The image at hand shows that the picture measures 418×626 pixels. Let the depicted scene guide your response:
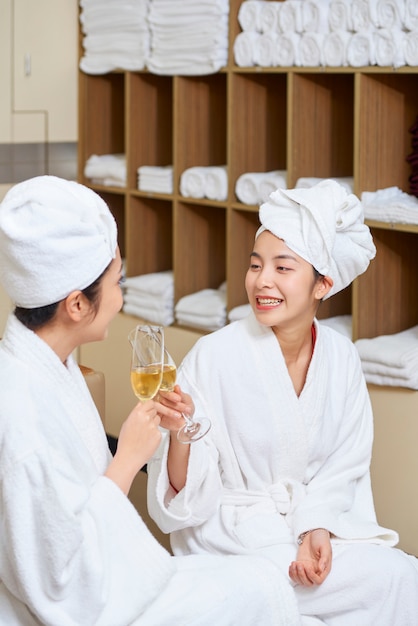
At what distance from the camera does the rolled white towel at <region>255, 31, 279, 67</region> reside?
3078mm

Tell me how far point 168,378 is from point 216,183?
5.68 ft

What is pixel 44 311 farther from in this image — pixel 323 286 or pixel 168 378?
pixel 323 286

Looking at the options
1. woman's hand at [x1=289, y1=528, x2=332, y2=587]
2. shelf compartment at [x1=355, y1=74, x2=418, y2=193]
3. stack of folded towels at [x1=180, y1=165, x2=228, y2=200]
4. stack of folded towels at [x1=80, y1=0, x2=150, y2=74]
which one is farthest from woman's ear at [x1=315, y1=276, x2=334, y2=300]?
stack of folded towels at [x1=80, y1=0, x2=150, y2=74]

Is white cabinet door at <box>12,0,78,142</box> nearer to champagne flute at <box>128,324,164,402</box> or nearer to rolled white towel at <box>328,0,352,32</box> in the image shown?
rolled white towel at <box>328,0,352,32</box>

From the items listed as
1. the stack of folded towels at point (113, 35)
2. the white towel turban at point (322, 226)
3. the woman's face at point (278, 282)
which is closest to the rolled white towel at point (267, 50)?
the stack of folded towels at point (113, 35)

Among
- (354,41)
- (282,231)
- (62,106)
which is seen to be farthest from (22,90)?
(282,231)

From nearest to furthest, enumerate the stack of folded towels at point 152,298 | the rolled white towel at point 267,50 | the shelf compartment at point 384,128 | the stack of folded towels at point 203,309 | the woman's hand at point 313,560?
the woman's hand at point 313,560 → the shelf compartment at point 384,128 → the rolled white towel at point 267,50 → the stack of folded towels at point 203,309 → the stack of folded towels at point 152,298

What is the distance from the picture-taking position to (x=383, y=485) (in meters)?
2.92

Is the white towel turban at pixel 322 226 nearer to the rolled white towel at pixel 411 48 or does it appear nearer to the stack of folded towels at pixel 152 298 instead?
the rolled white towel at pixel 411 48

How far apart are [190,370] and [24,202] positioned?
0.75m

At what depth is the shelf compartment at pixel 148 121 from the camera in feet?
12.4

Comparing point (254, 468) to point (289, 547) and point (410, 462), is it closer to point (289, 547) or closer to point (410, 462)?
point (289, 547)

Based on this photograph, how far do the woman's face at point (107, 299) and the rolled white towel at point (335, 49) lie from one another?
4.62 ft

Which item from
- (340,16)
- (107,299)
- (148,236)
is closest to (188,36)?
(340,16)
